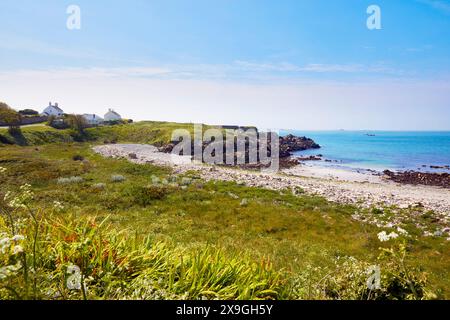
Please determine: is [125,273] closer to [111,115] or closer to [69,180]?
[69,180]

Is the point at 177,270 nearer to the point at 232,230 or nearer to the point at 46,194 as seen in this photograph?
the point at 232,230

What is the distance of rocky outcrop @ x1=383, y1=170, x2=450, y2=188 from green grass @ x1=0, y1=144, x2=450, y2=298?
3207cm

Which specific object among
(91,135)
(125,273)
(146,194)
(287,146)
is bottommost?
(146,194)

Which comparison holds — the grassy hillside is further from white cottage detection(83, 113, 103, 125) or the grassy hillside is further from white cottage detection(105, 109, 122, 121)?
white cottage detection(105, 109, 122, 121)

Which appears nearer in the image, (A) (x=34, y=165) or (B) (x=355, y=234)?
(B) (x=355, y=234)

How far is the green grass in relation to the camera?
12.7 m

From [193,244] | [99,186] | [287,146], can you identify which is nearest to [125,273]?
[193,244]

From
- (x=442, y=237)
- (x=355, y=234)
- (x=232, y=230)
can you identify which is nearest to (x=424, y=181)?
(x=442, y=237)

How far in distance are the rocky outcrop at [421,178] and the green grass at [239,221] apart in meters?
32.1

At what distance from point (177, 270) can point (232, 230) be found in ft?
37.2

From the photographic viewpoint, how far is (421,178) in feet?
175

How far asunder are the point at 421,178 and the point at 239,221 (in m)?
49.5

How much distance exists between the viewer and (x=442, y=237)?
19328 millimetres

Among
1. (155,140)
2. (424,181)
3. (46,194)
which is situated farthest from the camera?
(155,140)
